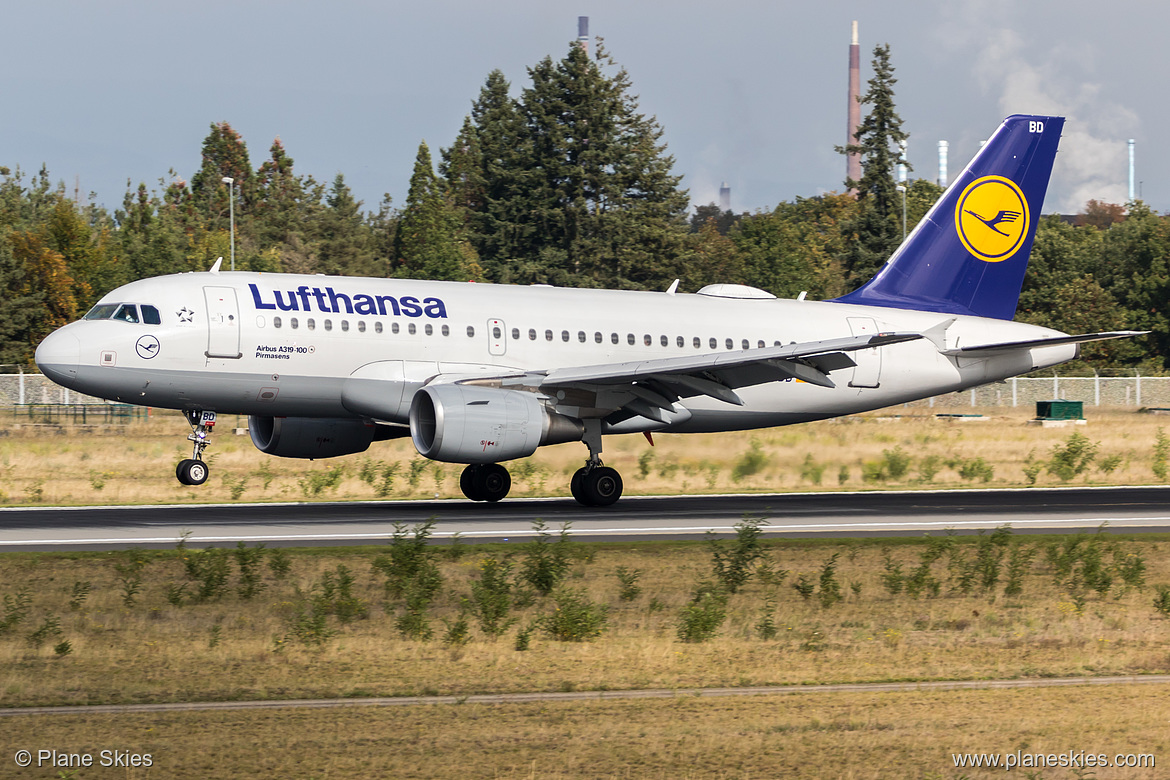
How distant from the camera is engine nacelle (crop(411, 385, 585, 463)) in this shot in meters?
23.0

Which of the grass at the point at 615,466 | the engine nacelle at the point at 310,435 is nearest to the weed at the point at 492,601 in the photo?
the engine nacelle at the point at 310,435

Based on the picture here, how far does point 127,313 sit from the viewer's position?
24750 mm

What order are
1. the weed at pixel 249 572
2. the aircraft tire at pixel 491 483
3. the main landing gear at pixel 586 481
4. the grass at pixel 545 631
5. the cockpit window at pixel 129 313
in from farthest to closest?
the aircraft tire at pixel 491 483
the main landing gear at pixel 586 481
the cockpit window at pixel 129 313
the weed at pixel 249 572
the grass at pixel 545 631

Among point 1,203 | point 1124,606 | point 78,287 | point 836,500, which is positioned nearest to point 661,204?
point 78,287

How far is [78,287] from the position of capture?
260 ft

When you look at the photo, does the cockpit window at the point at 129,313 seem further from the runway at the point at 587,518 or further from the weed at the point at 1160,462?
the weed at the point at 1160,462

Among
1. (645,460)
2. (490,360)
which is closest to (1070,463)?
(645,460)

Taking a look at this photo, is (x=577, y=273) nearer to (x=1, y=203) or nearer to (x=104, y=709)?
(x=1, y=203)

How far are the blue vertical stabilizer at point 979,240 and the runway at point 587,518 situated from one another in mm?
5274

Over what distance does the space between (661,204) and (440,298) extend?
68.7 metres

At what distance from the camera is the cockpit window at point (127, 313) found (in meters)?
24.7

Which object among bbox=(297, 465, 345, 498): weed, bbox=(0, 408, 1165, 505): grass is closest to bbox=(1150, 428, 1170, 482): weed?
bbox=(0, 408, 1165, 505): grass

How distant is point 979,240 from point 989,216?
655 mm

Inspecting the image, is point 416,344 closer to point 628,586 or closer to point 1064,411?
point 628,586
